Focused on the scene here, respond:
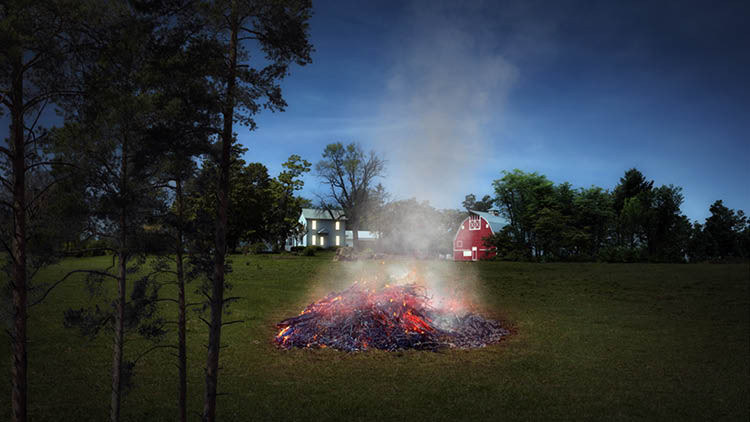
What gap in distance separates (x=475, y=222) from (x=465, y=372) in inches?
1706

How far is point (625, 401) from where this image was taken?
8.16 metres

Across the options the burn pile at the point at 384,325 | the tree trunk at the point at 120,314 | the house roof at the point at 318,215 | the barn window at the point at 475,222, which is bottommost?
the burn pile at the point at 384,325

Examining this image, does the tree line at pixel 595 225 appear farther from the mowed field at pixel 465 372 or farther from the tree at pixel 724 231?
the mowed field at pixel 465 372

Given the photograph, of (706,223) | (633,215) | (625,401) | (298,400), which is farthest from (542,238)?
(298,400)

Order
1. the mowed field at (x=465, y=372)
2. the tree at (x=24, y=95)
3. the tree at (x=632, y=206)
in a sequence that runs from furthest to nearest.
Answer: the tree at (x=632, y=206)
the mowed field at (x=465, y=372)
the tree at (x=24, y=95)

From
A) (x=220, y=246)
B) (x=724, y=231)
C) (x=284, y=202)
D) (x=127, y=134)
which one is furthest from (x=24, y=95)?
(x=724, y=231)

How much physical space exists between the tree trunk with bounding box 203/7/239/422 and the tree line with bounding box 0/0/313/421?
0.02 meters

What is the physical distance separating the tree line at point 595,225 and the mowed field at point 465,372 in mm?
24418

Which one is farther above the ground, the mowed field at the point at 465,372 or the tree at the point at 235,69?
the tree at the point at 235,69

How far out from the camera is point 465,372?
32.5 feet

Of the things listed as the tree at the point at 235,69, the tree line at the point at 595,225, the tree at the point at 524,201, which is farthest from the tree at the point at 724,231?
the tree at the point at 235,69

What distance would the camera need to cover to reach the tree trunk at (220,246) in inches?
229

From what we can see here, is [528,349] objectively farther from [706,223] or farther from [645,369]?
[706,223]

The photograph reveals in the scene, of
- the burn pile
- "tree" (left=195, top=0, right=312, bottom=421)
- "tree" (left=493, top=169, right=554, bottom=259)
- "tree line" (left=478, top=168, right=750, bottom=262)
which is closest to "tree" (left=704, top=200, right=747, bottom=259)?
"tree line" (left=478, top=168, right=750, bottom=262)
